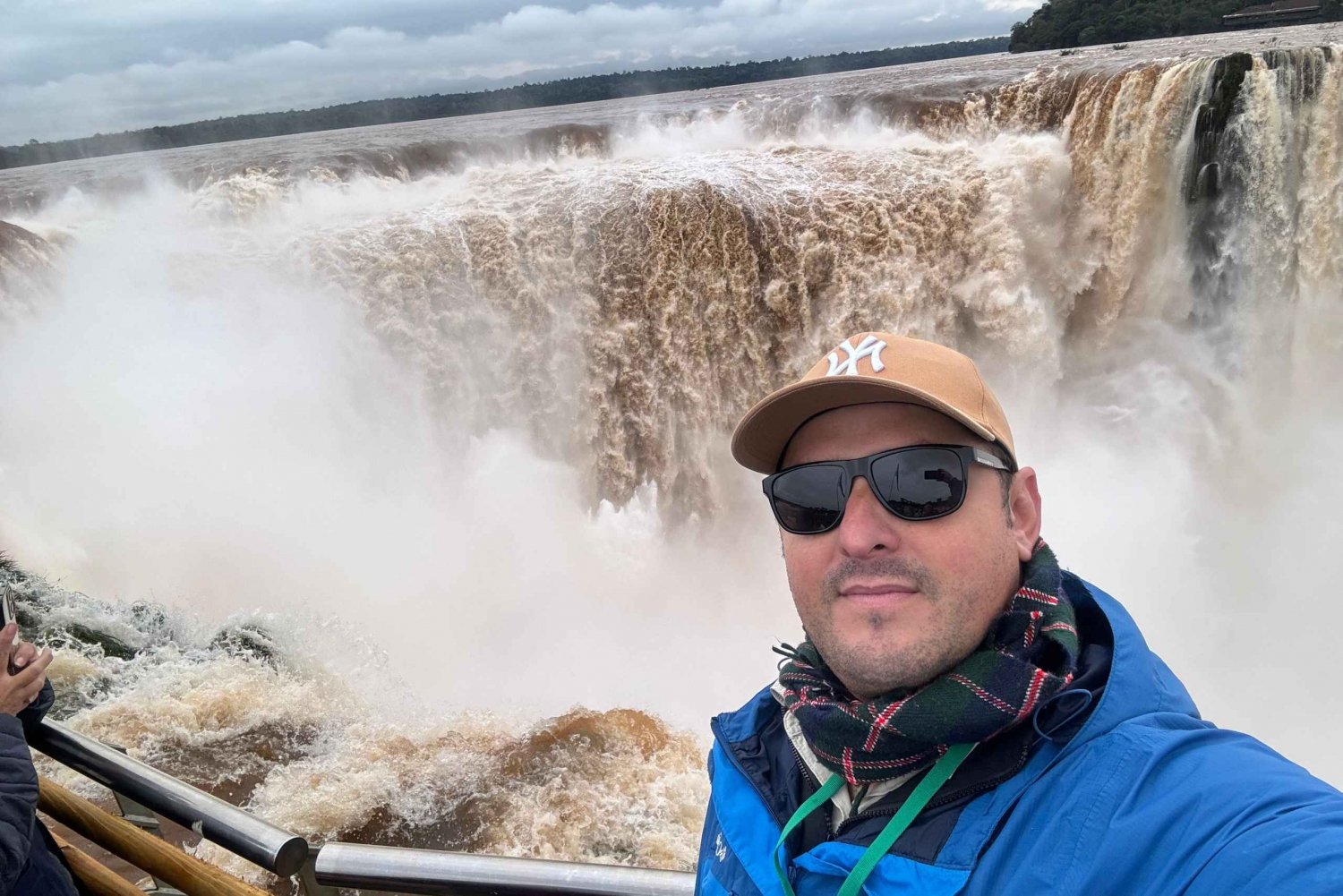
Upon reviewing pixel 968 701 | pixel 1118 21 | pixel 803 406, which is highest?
pixel 1118 21

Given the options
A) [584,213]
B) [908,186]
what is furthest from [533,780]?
[908,186]

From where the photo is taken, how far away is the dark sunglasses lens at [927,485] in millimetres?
1100

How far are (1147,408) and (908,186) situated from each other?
3.86m

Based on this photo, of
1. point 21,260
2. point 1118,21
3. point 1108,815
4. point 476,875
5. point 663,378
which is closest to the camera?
point 1108,815

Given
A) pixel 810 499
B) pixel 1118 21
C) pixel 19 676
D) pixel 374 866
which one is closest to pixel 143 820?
pixel 19 676

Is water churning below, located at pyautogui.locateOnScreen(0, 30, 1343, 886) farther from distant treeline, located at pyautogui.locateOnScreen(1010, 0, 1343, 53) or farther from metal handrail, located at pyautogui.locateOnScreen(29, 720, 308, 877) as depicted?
distant treeline, located at pyautogui.locateOnScreen(1010, 0, 1343, 53)

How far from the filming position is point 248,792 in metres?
4.57

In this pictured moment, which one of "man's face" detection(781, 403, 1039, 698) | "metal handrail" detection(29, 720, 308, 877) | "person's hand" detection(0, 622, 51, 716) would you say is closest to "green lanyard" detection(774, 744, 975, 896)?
"man's face" detection(781, 403, 1039, 698)

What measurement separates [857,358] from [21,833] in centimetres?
170

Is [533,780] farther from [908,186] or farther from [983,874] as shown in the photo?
[908,186]

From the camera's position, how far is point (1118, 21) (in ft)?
71.1

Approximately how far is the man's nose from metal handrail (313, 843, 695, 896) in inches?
24.1

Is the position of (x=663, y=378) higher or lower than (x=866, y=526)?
lower

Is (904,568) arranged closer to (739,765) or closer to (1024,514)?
(1024,514)
